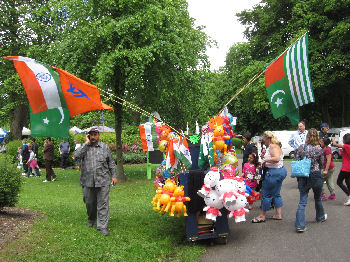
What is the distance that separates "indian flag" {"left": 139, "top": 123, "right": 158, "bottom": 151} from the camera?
7664 mm

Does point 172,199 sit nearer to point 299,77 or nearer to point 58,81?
point 58,81

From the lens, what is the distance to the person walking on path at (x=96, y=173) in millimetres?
6934

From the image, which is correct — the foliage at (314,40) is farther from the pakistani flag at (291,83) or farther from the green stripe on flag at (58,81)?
the green stripe on flag at (58,81)

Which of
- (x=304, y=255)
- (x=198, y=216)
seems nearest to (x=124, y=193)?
(x=198, y=216)

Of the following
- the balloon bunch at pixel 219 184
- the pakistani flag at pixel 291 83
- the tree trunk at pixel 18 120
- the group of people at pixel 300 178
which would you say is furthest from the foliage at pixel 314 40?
the balloon bunch at pixel 219 184

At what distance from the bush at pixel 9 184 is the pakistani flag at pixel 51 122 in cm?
142

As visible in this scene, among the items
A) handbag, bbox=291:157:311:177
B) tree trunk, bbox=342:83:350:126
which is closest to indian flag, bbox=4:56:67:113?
handbag, bbox=291:157:311:177

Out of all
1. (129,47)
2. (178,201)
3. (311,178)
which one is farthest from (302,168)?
(129,47)

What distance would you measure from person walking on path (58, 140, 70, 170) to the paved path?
14.6 metres

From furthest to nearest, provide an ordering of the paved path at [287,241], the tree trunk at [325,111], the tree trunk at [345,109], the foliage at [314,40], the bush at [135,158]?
1. the tree trunk at [325,111]
2. the tree trunk at [345,109]
3. the bush at [135,158]
4. the foliage at [314,40]
5. the paved path at [287,241]

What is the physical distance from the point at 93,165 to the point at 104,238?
4.46ft

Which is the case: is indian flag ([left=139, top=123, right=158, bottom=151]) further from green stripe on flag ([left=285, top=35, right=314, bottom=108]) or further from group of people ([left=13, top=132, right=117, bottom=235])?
green stripe on flag ([left=285, top=35, right=314, bottom=108])

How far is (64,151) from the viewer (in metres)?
21.0

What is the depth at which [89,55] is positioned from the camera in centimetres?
1419
